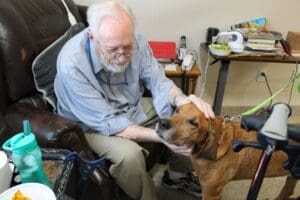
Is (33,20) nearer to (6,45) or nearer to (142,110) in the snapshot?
(6,45)

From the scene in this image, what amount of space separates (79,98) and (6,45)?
0.41 meters

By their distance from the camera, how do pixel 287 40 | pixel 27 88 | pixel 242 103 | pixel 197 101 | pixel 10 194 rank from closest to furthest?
pixel 10 194
pixel 197 101
pixel 27 88
pixel 287 40
pixel 242 103

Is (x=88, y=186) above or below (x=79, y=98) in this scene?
below

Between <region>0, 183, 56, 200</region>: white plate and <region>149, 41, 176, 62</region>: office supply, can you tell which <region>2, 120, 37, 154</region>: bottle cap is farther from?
<region>149, 41, 176, 62</region>: office supply

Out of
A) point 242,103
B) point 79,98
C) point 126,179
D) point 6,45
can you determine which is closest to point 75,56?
point 79,98

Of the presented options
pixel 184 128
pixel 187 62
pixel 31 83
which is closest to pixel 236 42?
pixel 187 62

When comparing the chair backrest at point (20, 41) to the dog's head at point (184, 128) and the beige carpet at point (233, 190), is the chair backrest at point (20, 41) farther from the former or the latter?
the beige carpet at point (233, 190)

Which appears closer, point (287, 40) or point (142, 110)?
point (142, 110)

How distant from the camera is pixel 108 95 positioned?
61.7 inches

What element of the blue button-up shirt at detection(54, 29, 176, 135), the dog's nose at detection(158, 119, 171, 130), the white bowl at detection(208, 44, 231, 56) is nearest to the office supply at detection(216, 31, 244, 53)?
the white bowl at detection(208, 44, 231, 56)

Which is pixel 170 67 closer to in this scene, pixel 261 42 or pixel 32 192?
pixel 261 42

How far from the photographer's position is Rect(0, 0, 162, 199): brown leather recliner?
129 centimetres

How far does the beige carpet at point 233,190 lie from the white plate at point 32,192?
1.12m

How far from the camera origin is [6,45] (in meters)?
1.44
